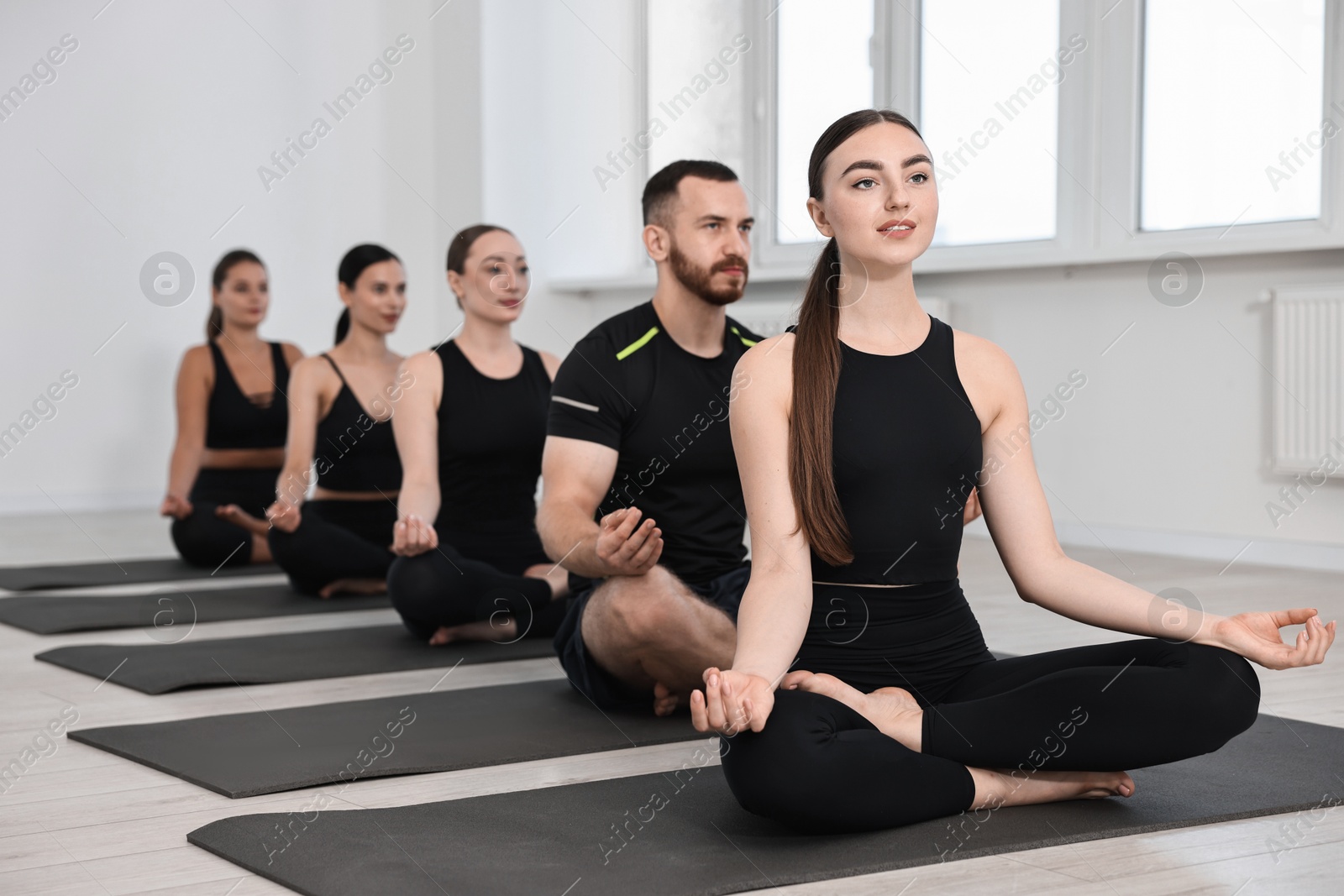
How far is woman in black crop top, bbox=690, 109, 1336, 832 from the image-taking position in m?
1.57

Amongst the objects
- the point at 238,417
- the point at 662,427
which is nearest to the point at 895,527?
the point at 662,427

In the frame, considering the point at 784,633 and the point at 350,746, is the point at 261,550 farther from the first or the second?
the point at 784,633

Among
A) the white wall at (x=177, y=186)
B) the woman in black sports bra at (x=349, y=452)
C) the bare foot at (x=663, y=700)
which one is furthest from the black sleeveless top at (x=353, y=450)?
the white wall at (x=177, y=186)

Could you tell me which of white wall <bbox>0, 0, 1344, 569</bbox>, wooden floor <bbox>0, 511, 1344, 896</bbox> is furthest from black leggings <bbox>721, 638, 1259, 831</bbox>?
white wall <bbox>0, 0, 1344, 569</bbox>

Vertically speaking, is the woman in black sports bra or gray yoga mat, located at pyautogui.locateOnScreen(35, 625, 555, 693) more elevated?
the woman in black sports bra

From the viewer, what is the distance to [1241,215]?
4301 millimetres

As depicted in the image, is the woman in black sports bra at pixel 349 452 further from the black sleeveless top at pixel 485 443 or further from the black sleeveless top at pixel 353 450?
the black sleeveless top at pixel 485 443

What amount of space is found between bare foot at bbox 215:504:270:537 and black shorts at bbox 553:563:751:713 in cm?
218

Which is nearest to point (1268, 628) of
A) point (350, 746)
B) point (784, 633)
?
point (784, 633)

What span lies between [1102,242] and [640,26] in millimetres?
2557

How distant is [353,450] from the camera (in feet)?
12.3

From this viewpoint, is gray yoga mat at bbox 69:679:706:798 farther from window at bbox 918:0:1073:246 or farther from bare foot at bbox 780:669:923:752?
window at bbox 918:0:1073:246

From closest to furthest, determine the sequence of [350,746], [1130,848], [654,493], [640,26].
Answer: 1. [1130,848]
2. [350,746]
3. [654,493]
4. [640,26]

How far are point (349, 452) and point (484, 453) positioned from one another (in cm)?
71
